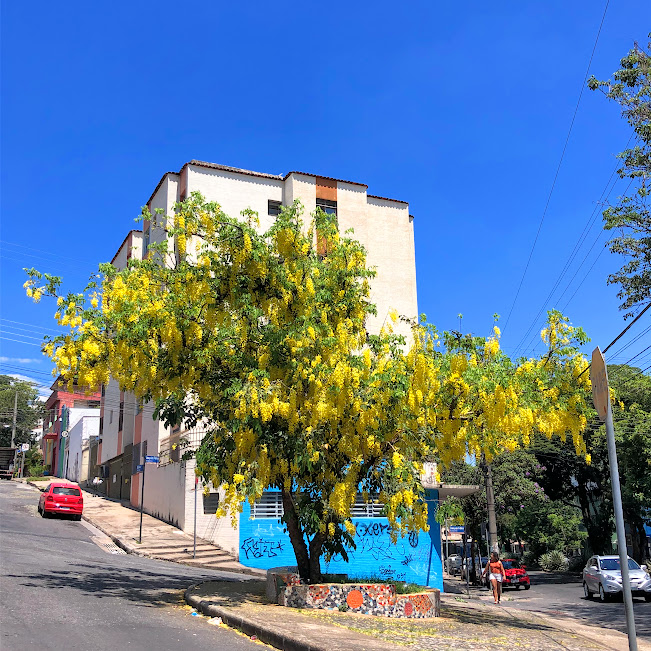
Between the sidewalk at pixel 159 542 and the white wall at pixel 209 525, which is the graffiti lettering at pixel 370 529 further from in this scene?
the white wall at pixel 209 525

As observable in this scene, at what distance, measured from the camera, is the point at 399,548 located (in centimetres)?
2295

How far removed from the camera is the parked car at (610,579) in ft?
72.3

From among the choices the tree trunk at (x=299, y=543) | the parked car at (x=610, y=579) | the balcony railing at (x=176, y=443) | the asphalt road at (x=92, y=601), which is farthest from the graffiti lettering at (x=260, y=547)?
the parked car at (x=610, y=579)

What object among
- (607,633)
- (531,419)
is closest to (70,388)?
(531,419)

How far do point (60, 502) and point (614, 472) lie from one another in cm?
2703

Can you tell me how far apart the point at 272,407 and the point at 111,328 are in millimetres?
3828

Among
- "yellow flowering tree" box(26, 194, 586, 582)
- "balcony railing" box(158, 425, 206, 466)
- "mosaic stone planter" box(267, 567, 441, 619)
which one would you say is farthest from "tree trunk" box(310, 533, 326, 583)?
"balcony railing" box(158, 425, 206, 466)

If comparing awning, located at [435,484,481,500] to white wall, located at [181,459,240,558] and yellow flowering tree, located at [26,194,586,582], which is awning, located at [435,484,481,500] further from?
yellow flowering tree, located at [26,194,586,582]

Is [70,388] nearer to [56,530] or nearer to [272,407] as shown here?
[272,407]

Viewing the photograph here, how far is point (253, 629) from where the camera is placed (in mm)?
10672

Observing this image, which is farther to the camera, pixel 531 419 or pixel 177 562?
pixel 177 562

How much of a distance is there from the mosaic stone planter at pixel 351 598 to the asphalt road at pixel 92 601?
206 centimetres

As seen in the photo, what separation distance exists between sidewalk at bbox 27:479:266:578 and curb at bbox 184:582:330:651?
Result: 9.33 m

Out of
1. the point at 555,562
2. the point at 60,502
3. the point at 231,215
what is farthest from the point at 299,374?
the point at 555,562
